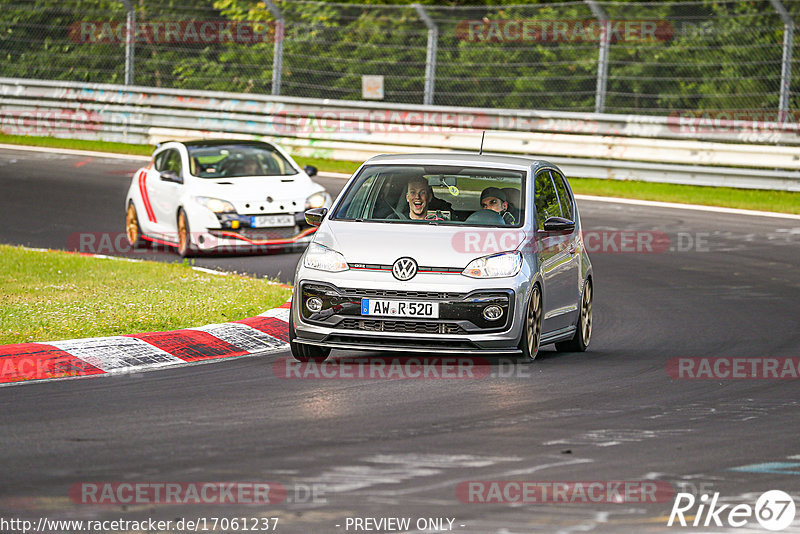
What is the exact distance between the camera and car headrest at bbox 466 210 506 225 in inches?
415

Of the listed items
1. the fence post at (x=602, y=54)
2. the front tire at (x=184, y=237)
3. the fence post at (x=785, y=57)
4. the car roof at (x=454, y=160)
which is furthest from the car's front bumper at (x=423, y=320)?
the fence post at (x=602, y=54)

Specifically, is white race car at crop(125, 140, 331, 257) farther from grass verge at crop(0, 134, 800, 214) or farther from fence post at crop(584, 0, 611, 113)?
fence post at crop(584, 0, 611, 113)

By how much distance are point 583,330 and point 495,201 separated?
4.65ft

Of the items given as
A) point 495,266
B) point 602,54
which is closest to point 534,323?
point 495,266

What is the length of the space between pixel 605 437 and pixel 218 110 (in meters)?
22.1

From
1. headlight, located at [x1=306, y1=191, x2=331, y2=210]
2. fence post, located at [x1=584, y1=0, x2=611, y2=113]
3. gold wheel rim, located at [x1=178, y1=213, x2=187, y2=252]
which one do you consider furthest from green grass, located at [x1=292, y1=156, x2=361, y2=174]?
gold wheel rim, located at [x1=178, y1=213, x2=187, y2=252]

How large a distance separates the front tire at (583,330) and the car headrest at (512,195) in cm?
116

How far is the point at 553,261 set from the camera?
35.2 ft

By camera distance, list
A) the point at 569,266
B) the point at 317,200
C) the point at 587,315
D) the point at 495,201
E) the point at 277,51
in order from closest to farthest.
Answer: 1. the point at 495,201
2. the point at 569,266
3. the point at 587,315
4. the point at 317,200
5. the point at 277,51

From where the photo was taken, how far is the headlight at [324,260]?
9836 mm

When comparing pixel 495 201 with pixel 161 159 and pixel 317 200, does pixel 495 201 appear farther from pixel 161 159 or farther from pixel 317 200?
pixel 161 159

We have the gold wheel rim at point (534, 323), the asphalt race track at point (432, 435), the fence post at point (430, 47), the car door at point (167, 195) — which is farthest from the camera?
the fence post at point (430, 47)

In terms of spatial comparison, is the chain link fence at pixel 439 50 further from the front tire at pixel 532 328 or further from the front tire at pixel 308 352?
Result: the front tire at pixel 308 352

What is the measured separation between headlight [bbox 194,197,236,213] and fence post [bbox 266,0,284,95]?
11001 millimetres
